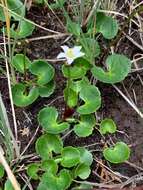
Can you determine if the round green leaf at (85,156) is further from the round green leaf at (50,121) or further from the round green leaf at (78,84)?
the round green leaf at (78,84)

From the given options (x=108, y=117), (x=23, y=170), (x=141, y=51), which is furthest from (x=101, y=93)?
(x=23, y=170)

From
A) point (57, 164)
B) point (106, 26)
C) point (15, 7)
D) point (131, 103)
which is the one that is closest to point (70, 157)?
point (57, 164)

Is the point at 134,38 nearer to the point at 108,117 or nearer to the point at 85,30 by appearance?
the point at 85,30

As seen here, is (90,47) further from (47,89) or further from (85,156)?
(85,156)

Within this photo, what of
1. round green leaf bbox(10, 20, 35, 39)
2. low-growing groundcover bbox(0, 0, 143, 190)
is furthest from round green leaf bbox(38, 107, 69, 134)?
round green leaf bbox(10, 20, 35, 39)

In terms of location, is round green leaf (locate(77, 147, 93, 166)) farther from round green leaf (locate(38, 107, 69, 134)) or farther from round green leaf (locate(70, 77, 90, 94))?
round green leaf (locate(70, 77, 90, 94))
